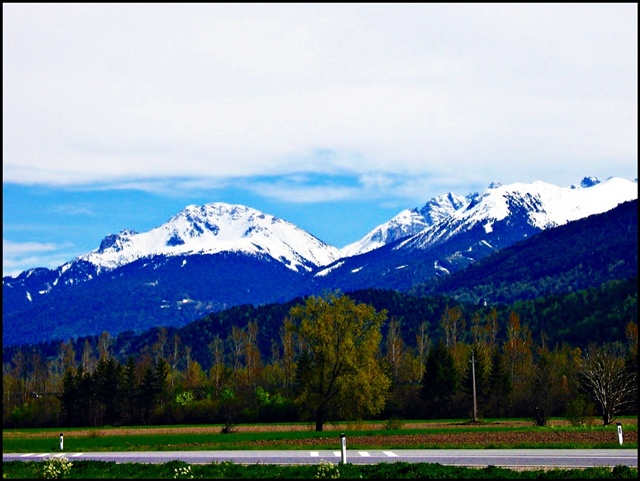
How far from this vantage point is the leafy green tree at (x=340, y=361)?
70.2m

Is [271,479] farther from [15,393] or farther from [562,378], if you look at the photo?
[15,393]

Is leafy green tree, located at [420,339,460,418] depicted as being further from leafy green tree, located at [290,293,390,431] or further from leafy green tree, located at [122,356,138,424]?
leafy green tree, located at [122,356,138,424]

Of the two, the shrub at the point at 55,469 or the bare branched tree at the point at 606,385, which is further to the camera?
the bare branched tree at the point at 606,385

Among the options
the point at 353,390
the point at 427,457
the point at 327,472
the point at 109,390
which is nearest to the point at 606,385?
the point at 353,390

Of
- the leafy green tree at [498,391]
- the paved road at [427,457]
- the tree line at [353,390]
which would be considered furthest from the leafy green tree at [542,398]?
the paved road at [427,457]

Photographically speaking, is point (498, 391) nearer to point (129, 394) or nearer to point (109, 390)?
point (129, 394)

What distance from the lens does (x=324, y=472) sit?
27.8m

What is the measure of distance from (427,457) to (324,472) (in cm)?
1111

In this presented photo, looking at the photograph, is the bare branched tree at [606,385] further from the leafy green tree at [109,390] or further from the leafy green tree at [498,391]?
the leafy green tree at [109,390]

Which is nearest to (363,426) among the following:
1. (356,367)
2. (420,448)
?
(356,367)

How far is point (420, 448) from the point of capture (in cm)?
4338

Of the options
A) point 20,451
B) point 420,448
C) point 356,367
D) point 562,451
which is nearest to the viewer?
point 562,451

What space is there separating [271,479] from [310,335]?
4457cm

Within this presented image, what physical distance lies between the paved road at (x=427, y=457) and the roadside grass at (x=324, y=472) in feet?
15.0
